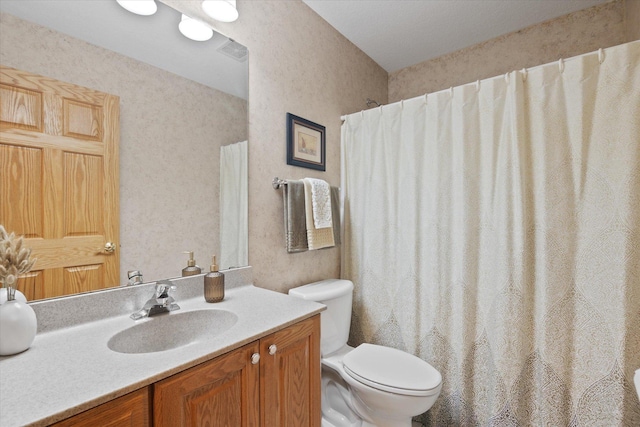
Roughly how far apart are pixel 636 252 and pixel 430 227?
83 centimetres

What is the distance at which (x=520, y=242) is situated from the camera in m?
1.40

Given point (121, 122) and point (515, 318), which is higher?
point (121, 122)

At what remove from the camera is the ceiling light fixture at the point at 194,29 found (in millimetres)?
1243

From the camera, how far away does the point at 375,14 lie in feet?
6.14

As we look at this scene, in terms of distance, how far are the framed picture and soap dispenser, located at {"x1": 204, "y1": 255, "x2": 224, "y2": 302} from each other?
0.76 meters

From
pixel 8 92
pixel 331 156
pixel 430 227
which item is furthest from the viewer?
pixel 331 156

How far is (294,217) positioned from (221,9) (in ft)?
3.40

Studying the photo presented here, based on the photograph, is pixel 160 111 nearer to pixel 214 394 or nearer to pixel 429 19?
pixel 214 394

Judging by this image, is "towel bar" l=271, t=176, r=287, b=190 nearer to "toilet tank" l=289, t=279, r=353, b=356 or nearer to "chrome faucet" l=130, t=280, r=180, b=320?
"toilet tank" l=289, t=279, r=353, b=356

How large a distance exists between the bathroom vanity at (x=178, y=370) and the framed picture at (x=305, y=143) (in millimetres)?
839

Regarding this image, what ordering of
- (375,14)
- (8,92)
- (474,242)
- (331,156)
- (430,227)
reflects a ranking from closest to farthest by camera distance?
(8,92) < (474,242) < (430,227) < (375,14) < (331,156)

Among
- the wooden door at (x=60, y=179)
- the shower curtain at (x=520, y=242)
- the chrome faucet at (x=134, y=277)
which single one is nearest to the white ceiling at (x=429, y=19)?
the shower curtain at (x=520, y=242)

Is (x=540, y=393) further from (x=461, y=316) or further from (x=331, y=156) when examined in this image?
(x=331, y=156)

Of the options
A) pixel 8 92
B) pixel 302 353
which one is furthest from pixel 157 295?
pixel 8 92
